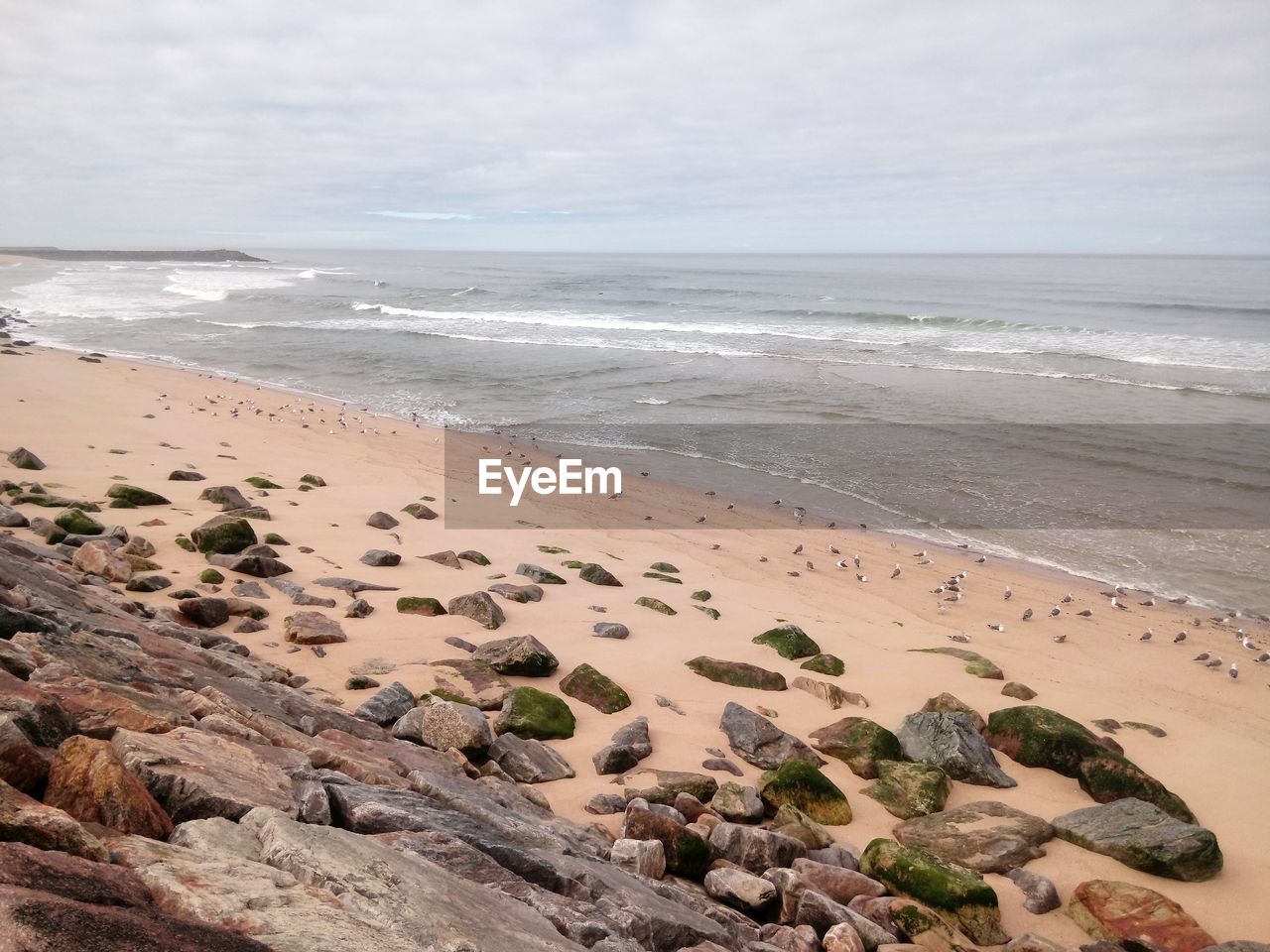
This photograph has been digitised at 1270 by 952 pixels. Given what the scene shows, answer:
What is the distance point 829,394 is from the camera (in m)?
29.1

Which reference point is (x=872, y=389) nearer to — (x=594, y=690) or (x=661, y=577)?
(x=661, y=577)

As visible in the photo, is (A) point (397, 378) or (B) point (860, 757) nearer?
(B) point (860, 757)

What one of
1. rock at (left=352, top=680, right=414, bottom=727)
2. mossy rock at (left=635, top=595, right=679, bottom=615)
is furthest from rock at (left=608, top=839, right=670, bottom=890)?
mossy rock at (left=635, top=595, right=679, bottom=615)

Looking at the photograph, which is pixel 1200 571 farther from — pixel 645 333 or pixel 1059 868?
pixel 645 333

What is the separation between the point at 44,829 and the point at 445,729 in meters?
3.61

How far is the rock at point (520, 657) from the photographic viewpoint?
806 centimetres

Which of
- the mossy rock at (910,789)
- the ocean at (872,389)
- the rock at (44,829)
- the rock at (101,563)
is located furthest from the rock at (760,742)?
the ocean at (872,389)

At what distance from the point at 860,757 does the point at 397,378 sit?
2684cm

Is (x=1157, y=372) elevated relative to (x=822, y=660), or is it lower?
elevated

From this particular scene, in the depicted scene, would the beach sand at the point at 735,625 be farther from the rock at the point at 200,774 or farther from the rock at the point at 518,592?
the rock at the point at 200,774

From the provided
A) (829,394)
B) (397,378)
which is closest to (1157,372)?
(829,394)

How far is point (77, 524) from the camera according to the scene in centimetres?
962

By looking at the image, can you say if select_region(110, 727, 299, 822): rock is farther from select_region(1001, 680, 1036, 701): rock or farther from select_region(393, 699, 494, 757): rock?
select_region(1001, 680, 1036, 701): rock

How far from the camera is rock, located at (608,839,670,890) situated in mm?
5121
